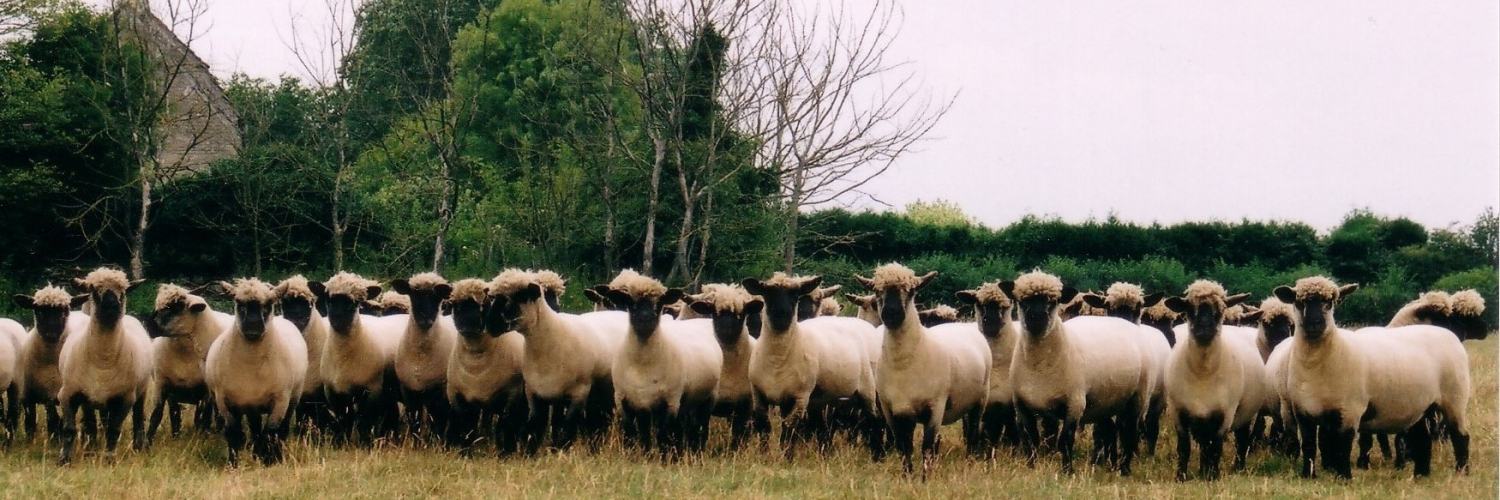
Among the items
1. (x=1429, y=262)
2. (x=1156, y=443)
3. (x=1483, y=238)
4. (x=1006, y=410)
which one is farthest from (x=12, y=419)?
(x=1483, y=238)

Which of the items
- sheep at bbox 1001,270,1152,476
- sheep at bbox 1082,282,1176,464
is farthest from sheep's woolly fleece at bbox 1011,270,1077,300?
sheep at bbox 1082,282,1176,464

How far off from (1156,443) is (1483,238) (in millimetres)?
31304

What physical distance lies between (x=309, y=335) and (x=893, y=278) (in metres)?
6.93

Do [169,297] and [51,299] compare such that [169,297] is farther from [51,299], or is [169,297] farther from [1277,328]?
[1277,328]

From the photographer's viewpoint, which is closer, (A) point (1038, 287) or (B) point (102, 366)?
(A) point (1038, 287)

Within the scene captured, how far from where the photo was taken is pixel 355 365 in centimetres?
1347

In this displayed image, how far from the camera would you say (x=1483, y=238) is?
39938 millimetres

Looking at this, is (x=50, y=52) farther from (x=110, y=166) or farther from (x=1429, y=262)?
(x=1429, y=262)

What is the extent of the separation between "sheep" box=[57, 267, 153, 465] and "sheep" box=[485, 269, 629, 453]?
344cm

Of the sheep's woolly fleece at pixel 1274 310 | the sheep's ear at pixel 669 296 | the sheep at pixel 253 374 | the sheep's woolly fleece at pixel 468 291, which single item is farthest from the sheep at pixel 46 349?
the sheep's woolly fleece at pixel 1274 310

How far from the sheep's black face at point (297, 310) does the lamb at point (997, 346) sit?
6804 mm

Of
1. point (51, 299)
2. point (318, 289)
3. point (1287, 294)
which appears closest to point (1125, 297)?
point (1287, 294)

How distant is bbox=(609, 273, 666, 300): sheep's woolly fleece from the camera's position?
12.6 meters

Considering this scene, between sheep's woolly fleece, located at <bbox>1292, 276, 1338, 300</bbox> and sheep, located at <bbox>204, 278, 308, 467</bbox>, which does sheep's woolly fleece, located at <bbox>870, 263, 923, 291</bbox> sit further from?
sheep, located at <bbox>204, 278, 308, 467</bbox>
